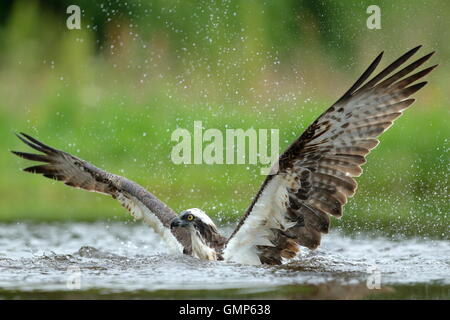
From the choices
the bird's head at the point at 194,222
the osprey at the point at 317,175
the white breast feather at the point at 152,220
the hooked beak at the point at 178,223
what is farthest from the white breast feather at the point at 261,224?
the white breast feather at the point at 152,220

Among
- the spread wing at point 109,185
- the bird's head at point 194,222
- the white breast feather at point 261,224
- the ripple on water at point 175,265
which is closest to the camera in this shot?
the ripple on water at point 175,265

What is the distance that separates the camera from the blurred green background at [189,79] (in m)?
16.0

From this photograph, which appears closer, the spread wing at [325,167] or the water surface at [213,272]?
the water surface at [213,272]

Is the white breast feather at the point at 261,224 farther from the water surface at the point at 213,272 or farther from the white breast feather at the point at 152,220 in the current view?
the white breast feather at the point at 152,220

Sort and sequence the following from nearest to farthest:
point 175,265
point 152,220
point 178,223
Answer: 1. point 175,265
2. point 178,223
3. point 152,220

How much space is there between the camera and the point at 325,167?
9.24 m

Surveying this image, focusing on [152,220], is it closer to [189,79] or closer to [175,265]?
[175,265]

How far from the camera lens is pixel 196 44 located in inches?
700

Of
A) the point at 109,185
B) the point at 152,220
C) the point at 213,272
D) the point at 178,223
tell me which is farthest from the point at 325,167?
the point at 109,185

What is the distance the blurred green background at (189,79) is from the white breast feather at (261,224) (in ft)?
18.3

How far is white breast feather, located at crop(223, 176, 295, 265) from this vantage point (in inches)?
358

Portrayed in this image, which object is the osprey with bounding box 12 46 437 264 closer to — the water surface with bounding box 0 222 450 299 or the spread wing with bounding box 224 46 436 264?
the spread wing with bounding box 224 46 436 264

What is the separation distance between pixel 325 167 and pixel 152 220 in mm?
2503

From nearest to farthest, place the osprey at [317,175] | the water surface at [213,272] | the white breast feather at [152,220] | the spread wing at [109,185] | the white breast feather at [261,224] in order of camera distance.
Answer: the water surface at [213,272] < the osprey at [317,175] < the white breast feather at [261,224] < the white breast feather at [152,220] < the spread wing at [109,185]
